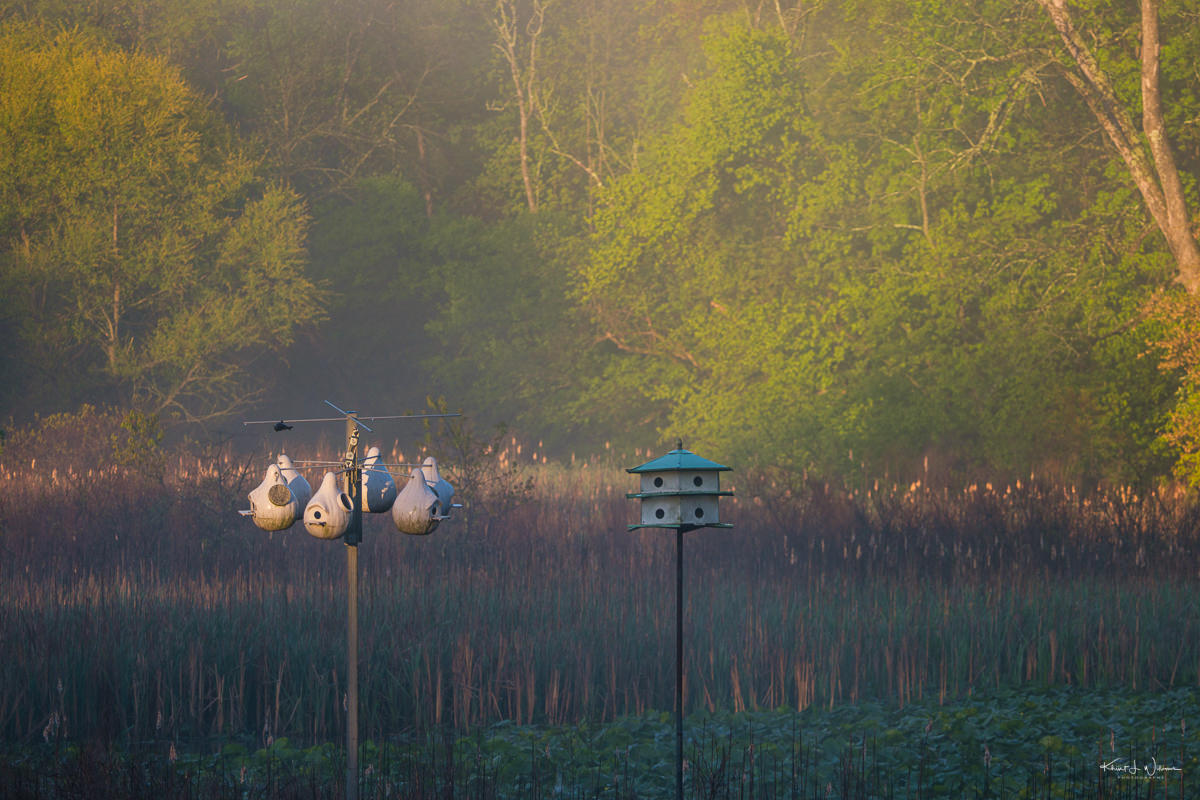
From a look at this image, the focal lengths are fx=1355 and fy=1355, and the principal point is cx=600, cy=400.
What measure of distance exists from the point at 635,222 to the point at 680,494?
21.9 metres

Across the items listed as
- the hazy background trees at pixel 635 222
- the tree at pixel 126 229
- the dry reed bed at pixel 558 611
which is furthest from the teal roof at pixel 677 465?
the tree at pixel 126 229

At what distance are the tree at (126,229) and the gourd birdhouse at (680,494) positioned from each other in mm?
21163

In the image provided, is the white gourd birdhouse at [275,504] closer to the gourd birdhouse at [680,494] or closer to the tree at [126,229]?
the gourd birdhouse at [680,494]

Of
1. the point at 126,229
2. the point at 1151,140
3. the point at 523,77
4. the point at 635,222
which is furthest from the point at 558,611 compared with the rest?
the point at 523,77

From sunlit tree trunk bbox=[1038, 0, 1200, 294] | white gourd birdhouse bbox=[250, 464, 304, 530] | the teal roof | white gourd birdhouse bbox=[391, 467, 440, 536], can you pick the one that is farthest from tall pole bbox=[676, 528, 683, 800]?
sunlit tree trunk bbox=[1038, 0, 1200, 294]

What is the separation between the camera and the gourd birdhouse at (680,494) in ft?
20.5

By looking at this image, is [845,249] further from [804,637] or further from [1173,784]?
[1173,784]

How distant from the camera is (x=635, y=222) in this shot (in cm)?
2781

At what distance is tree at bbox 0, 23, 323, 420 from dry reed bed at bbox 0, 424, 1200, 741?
9678 mm

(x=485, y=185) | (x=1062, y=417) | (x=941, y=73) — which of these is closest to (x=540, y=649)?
(x=1062, y=417)

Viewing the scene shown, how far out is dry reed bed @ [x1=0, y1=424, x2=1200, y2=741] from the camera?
8.99 meters

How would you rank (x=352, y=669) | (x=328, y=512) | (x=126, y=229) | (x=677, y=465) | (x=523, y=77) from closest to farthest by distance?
1. (x=328, y=512)
2. (x=352, y=669)
3. (x=677, y=465)
4. (x=126, y=229)
5. (x=523, y=77)

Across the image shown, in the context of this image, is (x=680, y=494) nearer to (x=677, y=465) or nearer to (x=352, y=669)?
(x=677, y=465)

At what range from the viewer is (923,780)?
24.1ft
